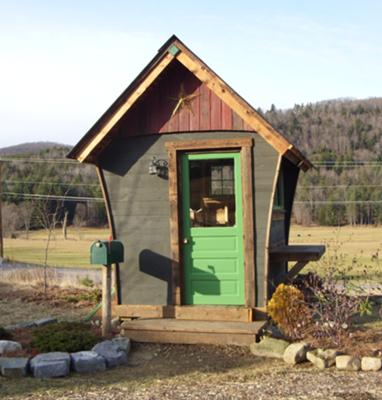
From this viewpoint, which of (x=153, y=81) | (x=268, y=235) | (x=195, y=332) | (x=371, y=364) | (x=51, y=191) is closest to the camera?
(x=371, y=364)

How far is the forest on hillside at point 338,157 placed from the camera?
70.2 metres

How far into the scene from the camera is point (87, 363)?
22.9 ft

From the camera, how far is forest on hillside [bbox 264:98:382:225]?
2763 inches

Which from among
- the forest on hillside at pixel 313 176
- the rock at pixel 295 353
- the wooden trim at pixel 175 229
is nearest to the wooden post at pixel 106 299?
the wooden trim at pixel 175 229

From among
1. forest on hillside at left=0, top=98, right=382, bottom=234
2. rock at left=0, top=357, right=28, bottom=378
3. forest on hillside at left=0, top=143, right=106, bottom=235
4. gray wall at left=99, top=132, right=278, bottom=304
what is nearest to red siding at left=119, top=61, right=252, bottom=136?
gray wall at left=99, top=132, right=278, bottom=304

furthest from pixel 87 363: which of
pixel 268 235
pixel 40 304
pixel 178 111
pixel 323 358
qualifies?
pixel 40 304

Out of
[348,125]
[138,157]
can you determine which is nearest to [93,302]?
[138,157]

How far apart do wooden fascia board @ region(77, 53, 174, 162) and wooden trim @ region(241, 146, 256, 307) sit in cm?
169

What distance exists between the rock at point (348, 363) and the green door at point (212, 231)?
227cm

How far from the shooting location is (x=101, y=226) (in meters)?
64.9

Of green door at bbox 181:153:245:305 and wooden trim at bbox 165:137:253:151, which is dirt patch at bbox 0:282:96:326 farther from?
wooden trim at bbox 165:137:253:151

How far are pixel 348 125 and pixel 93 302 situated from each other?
3847 inches

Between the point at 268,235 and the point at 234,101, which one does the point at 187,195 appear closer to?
the point at 268,235

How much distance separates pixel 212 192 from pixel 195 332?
2.29 m
